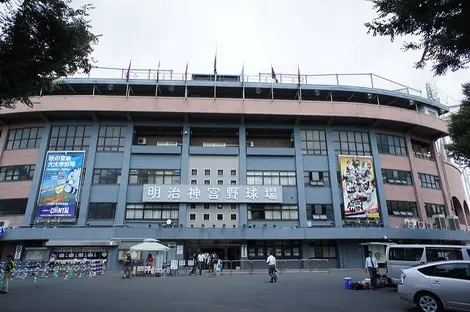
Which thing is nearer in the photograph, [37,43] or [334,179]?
[37,43]

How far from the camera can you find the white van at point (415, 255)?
42.5 feet

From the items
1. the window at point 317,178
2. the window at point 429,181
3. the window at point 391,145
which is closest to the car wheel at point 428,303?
the window at point 317,178

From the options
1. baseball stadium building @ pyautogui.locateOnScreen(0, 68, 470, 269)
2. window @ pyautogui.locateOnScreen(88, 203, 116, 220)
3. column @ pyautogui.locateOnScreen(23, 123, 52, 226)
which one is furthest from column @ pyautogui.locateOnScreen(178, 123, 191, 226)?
column @ pyautogui.locateOnScreen(23, 123, 52, 226)

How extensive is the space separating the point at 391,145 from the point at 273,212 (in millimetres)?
16025

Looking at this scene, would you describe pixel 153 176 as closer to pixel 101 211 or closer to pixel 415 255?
pixel 101 211

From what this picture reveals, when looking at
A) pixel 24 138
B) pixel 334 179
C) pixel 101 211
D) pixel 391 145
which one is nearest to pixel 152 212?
pixel 101 211

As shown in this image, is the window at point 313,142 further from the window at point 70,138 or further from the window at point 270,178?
the window at point 70,138

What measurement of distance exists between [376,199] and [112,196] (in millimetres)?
26264

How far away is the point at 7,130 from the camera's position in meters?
→ 34.5

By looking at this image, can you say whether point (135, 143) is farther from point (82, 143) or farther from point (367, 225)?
point (367, 225)

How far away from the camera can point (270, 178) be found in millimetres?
32844

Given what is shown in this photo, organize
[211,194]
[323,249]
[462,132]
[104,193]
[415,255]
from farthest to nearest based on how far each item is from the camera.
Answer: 1. [323,249]
2. [104,193]
3. [211,194]
4. [462,132]
5. [415,255]

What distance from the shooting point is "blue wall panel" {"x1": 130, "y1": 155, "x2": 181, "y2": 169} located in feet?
107

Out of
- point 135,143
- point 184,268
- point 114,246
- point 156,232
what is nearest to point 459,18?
point 184,268
